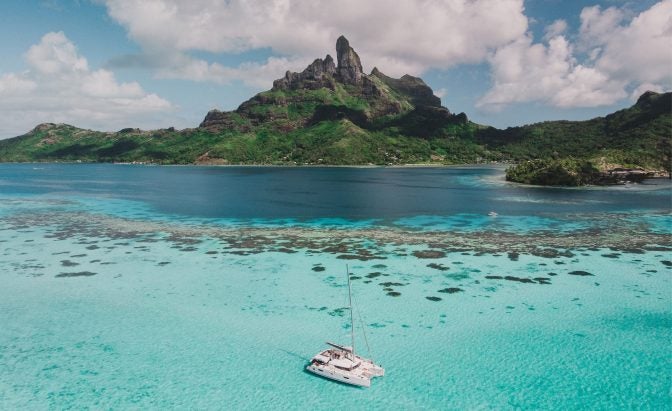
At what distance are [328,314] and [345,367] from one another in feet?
46.4

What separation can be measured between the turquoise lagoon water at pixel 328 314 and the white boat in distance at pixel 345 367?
0.84m

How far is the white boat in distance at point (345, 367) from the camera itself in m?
36.4

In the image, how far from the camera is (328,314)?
5103cm

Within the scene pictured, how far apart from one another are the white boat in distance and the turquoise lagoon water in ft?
2.77

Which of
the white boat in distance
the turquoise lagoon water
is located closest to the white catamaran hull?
the white boat in distance

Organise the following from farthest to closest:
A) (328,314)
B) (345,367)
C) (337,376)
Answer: (328,314), (345,367), (337,376)

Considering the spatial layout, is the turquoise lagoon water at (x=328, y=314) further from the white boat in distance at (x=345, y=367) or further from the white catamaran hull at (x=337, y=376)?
the white boat in distance at (x=345, y=367)

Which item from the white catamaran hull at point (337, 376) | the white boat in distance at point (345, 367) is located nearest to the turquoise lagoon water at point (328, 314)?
the white catamaran hull at point (337, 376)

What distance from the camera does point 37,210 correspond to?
434ft

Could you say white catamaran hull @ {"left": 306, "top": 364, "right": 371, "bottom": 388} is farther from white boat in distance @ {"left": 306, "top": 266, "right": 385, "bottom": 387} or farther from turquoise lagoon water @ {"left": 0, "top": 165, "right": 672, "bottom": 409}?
turquoise lagoon water @ {"left": 0, "top": 165, "right": 672, "bottom": 409}

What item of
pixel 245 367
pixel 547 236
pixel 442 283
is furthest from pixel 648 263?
pixel 245 367

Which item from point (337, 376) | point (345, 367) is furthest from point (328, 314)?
point (337, 376)

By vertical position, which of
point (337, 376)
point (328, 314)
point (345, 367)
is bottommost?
point (337, 376)

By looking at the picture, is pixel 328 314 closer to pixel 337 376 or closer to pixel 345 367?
pixel 345 367
